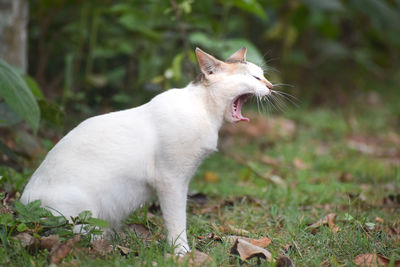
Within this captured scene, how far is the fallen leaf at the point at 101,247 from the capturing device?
79.8 inches

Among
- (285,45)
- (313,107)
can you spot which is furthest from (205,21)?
(313,107)

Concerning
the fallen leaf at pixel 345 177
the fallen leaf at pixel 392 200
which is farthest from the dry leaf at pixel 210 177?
the fallen leaf at pixel 392 200

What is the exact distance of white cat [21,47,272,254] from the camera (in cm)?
210

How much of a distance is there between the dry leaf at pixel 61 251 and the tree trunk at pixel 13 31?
6.86 feet

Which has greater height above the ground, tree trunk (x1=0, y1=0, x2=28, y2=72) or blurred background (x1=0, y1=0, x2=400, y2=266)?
tree trunk (x1=0, y1=0, x2=28, y2=72)

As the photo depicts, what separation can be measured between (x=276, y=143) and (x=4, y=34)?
103 inches

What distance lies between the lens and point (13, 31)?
3619 millimetres

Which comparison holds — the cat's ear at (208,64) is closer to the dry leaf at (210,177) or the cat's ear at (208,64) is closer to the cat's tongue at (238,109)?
the cat's tongue at (238,109)

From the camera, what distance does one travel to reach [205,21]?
4.13 metres

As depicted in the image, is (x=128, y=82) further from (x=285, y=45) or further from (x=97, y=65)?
(x=285, y=45)

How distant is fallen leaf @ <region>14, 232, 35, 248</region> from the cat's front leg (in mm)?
540

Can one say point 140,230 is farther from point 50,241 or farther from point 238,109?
point 238,109

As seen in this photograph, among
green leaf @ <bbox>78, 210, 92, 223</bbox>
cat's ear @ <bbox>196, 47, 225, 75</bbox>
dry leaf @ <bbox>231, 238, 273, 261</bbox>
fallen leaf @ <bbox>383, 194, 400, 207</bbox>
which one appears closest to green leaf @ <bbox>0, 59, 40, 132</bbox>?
green leaf @ <bbox>78, 210, 92, 223</bbox>

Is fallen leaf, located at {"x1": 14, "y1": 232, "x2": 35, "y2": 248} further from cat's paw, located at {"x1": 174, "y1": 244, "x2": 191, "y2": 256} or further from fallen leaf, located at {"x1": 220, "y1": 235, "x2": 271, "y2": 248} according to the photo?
fallen leaf, located at {"x1": 220, "y1": 235, "x2": 271, "y2": 248}
